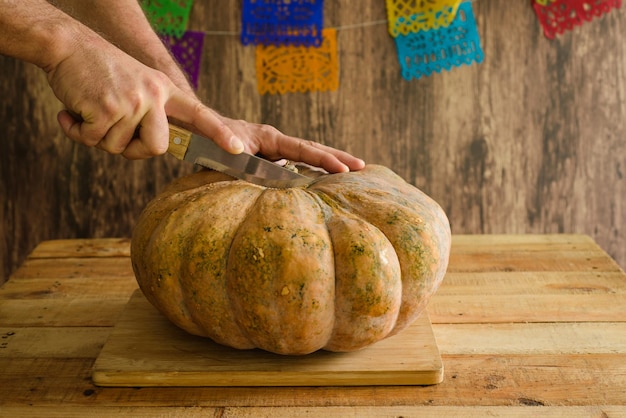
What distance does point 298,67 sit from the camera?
2342 mm

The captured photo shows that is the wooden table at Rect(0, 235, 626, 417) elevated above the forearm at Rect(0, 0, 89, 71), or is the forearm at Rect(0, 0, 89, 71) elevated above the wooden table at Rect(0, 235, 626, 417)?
the forearm at Rect(0, 0, 89, 71)

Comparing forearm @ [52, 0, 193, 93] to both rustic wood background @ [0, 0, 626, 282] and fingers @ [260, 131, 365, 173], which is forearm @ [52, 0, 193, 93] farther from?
rustic wood background @ [0, 0, 626, 282]

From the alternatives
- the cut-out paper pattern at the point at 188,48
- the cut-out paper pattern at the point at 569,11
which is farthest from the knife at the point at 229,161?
the cut-out paper pattern at the point at 569,11

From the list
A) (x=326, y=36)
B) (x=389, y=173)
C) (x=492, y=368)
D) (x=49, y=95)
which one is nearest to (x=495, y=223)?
(x=326, y=36)

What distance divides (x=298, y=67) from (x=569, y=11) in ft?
3.02

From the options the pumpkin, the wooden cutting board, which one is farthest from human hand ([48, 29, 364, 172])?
the wooden cutting board

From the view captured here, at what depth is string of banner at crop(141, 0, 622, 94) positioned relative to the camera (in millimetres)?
2293

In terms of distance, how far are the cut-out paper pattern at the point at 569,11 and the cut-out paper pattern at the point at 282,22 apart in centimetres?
74

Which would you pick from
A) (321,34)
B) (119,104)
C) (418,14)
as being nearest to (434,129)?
(418,14)

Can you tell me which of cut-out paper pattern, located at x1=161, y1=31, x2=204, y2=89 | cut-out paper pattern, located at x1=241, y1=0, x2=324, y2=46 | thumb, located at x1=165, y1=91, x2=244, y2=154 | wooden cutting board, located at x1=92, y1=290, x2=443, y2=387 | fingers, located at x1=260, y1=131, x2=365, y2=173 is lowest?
wooden cutting board, located at x1=92, y1=290, x2=443, y2=387

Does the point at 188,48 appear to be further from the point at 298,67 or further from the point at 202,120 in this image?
the point at 202,120

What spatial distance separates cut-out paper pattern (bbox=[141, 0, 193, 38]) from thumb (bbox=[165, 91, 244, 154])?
1.06 metres

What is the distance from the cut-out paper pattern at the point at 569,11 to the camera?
229cm

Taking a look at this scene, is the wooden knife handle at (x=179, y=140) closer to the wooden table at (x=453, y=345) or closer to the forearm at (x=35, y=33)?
the forearm at (x=35, y=33)
